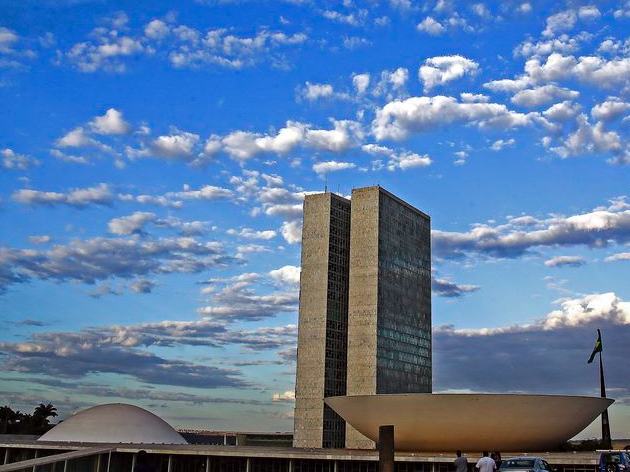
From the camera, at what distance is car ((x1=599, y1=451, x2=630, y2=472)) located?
3078cm

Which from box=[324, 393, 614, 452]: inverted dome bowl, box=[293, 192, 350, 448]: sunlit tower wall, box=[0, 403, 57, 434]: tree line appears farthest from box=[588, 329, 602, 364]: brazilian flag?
box=[0, 403, 57, 434]: tree line

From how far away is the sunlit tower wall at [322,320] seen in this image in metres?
116

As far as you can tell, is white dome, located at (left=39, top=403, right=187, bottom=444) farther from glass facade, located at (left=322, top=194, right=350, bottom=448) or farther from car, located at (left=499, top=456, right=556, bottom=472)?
car, located at (left=499, top=456, right=556, bottom=472)

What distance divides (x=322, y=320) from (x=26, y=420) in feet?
259

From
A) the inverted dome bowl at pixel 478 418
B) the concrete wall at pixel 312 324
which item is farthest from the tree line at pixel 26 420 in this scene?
the inverted dome bowl at pixel 478 418

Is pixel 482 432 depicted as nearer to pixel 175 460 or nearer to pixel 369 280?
pixel 175 460

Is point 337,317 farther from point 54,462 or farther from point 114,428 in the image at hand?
point 54,462

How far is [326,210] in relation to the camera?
125m

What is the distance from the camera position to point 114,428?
281 feet

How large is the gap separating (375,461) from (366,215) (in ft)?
214

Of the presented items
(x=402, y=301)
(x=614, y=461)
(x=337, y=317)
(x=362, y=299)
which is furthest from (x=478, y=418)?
(x=402, y=301)

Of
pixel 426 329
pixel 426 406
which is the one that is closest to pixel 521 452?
pixel 426 406

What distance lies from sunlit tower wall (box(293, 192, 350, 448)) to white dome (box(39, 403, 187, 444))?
30687mm

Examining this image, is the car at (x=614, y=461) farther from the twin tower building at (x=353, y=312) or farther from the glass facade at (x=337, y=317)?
the glass facade at (x=337, y=317)
